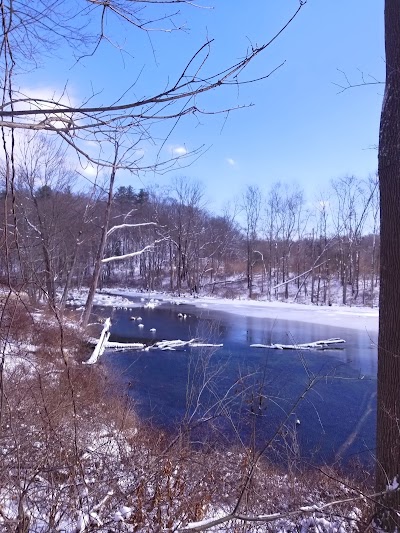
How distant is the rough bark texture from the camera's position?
3.08 metres

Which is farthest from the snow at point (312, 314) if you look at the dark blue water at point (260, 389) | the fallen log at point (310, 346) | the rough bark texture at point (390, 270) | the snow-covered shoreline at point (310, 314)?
the rough bark texture at point (390, 270)

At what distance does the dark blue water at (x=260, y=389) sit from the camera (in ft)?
22.4

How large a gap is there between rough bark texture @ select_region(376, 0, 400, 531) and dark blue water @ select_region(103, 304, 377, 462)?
1.59ft

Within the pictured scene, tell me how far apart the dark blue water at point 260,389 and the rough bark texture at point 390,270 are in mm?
485

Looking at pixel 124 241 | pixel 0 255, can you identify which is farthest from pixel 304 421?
pixel 124 241

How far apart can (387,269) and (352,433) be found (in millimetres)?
5943

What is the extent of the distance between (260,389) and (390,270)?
130cm

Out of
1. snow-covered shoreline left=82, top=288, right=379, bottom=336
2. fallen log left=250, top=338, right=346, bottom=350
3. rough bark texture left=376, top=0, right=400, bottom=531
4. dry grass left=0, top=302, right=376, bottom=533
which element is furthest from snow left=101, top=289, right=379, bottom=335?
rough bark texture left=376, top=0, right=400, bottom=531

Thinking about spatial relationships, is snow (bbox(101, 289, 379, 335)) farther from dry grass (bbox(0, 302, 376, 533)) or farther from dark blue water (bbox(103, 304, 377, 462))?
dry grass (bbox(0, 302, 376, 533))

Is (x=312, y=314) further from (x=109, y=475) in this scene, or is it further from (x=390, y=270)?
(x=109, y=475)

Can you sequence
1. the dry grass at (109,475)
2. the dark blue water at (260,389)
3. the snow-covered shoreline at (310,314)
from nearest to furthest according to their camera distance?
1. the dry grass at (109,475)
2. the dark blue water at (260,389)
3. the snow-covered shoreline at (310,314)

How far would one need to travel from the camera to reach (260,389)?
3258 mm

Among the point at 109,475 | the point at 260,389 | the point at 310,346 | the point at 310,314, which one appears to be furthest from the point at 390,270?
the point at 310,314

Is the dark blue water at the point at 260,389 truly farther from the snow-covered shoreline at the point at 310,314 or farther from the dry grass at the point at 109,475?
the snow-covered shoreline at the point at 310,314
